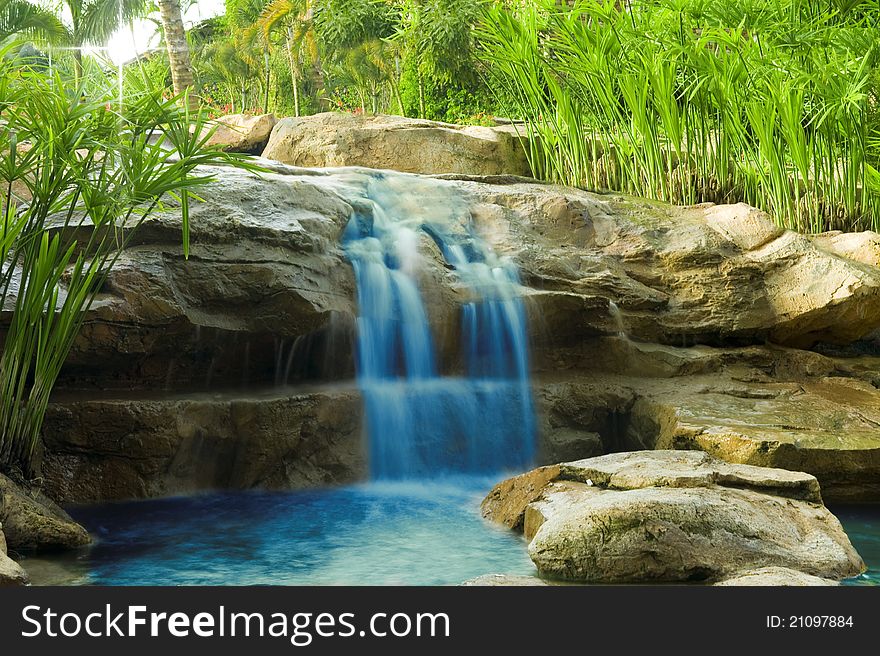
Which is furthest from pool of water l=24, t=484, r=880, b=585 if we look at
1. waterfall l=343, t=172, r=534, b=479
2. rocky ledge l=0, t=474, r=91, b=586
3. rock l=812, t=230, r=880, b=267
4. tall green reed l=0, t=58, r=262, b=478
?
rock l=812, t=230, r=880, b=267

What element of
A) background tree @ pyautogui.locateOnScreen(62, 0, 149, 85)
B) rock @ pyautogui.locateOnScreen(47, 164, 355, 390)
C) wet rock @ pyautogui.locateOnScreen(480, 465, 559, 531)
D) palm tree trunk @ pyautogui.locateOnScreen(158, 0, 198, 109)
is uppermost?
background tree @ pyautogui.locateOnScreen(62, 0, 149, 85)

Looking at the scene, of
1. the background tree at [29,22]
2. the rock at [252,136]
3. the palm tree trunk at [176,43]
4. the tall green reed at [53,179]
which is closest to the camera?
the tall green reed at [53,179]

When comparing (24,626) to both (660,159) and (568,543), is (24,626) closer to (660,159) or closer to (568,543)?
(568,543)

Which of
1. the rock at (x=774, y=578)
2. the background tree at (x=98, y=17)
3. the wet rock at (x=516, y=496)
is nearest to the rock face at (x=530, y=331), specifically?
the wet rock at (x=516, y=496)

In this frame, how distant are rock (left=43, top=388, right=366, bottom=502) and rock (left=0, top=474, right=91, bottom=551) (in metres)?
0.86

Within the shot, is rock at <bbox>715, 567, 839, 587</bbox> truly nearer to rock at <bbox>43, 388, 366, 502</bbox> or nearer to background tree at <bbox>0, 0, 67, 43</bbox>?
rock at <bbox>43, 388, 366, 502</bbox>

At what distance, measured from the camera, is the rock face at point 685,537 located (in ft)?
11.5

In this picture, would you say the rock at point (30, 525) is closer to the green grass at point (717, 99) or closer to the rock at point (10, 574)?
the rock at point (10, 574)

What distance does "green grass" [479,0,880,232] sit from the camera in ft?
25.4

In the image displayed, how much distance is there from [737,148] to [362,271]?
402 centimetres

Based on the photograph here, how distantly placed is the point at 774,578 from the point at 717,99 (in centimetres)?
580

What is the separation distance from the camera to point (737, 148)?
8297 mm

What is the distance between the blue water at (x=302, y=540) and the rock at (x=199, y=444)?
0.17 m

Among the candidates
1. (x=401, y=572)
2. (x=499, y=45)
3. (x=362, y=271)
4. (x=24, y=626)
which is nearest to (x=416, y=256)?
(x=362, y=271)
